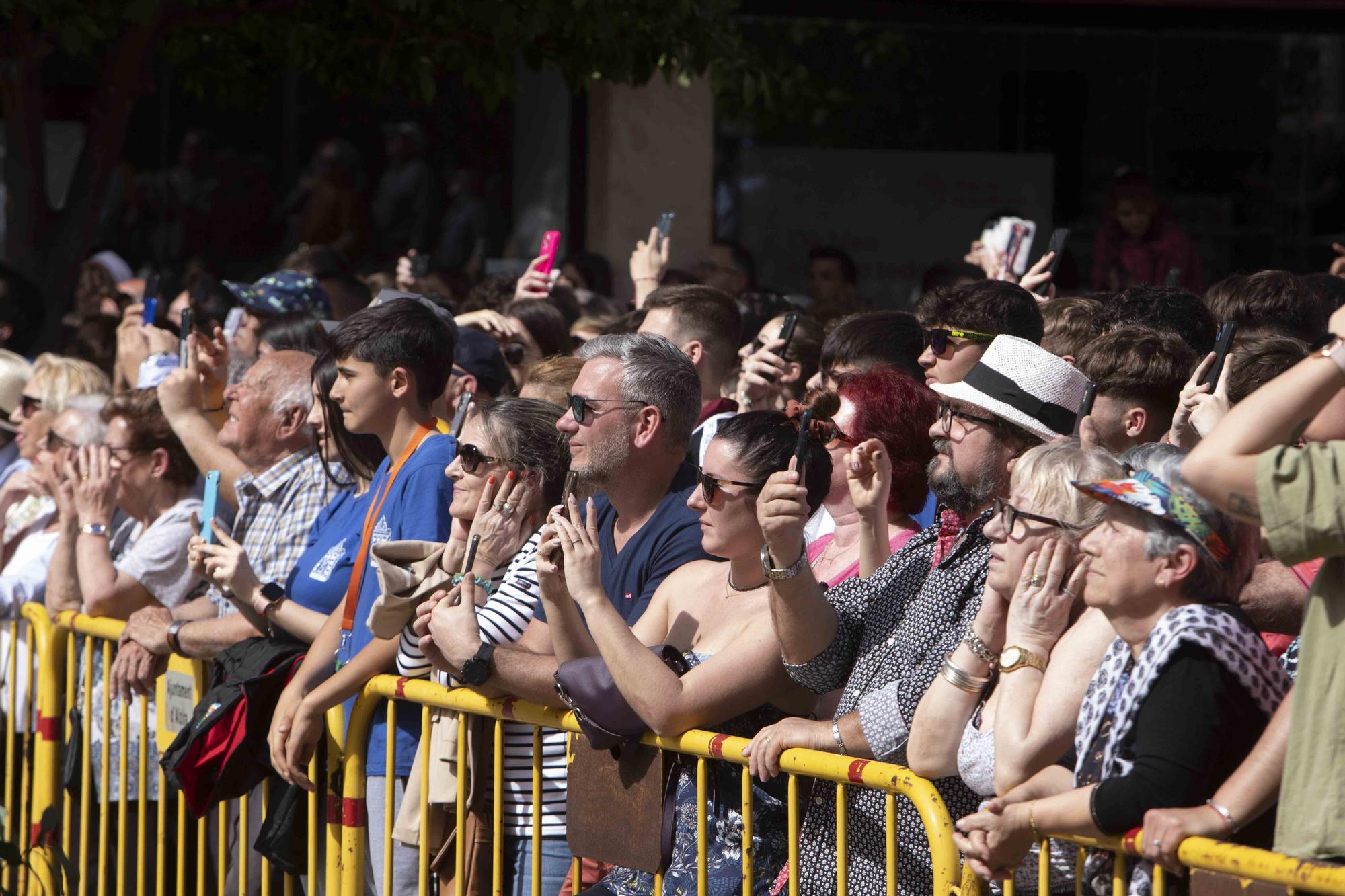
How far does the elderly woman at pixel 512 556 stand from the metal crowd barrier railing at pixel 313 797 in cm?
8

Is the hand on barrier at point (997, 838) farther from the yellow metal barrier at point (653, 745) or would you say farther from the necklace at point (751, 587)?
the necklace at point (751, 587)

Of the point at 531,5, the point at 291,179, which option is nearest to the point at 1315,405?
the point at 531,5

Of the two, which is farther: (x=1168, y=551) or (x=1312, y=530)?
(x=1168, y=551)

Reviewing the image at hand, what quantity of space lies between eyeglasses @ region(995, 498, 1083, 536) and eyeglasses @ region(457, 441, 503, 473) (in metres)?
1.66

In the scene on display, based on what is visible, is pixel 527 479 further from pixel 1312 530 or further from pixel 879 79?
pixel 879 79

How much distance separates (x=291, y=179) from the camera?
13.3 metres

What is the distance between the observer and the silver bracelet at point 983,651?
339 cm

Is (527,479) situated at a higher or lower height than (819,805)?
higher

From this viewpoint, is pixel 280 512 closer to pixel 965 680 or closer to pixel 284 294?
pixel 284 294

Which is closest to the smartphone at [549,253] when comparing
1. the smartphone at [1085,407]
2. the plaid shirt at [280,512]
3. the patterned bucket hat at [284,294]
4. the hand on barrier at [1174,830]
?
the patterned bucket hat at [284,294]

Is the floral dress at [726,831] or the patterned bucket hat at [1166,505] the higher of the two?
the patterned bucket hat at [1166,505]

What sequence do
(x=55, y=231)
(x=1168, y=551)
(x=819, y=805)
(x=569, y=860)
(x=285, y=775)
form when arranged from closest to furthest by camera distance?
(x=1168, y=551)
(x=819, y=805)
(x=569, y=860)
(x=285, y=775)
(x=55, y=231)

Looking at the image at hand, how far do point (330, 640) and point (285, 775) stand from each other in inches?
15.4

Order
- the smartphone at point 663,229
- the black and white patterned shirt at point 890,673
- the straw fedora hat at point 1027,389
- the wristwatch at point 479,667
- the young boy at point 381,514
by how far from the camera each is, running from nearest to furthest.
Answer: the black and white patterned shirt at point 890,673 → the straw fedora hat at point 1027,389 → the wristwatch at point 479,667 → the young boy at point 381,514 → the smartphone at point 663,229
